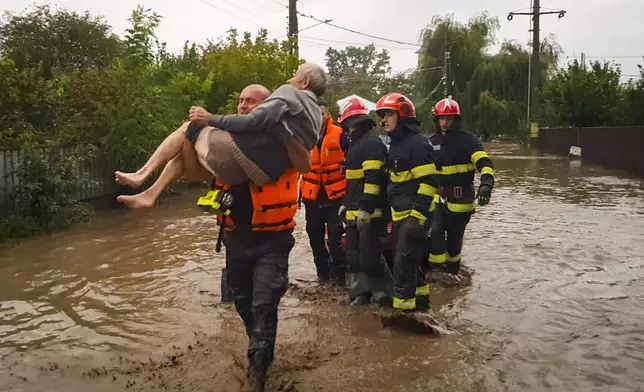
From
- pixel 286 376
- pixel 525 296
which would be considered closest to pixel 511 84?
pixel 525 296

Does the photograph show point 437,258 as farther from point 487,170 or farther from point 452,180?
point 487,170

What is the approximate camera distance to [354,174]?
6316 millimetres

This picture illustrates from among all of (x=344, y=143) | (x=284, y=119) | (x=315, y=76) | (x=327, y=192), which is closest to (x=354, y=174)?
(x=327, y=192)

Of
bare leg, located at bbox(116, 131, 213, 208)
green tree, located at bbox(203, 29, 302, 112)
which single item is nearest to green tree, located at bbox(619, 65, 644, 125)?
green tree, located at bbox(203, 29, 302, 112)

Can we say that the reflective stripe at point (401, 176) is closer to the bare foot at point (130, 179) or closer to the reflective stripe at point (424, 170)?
the reflective stripe at point (424, 170)

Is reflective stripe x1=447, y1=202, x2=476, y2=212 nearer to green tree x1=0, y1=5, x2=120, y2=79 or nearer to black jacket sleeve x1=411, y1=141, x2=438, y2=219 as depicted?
black jacket sleeve x1=411, y1=141, x2=438, y2=219

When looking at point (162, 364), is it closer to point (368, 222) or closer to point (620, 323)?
point (368, 222)

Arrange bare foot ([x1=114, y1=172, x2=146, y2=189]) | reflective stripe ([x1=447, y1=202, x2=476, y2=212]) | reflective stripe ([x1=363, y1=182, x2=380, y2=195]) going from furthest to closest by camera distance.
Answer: reflective stripe ([x1=447, y1=202, x2=476, y2=212]) → reflective stripe ([x1=363, y1=182, x2=380, y2=195]) → bare foot ([x1=114, y1=172, x2=146, y2=189])

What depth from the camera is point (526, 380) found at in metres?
4.42

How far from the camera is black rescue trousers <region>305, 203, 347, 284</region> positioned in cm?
699

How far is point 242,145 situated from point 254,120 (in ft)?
0.57

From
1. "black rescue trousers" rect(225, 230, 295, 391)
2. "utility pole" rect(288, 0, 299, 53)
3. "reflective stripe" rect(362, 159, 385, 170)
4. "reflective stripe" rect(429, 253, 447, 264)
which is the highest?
"utility pole" rect(288, 0, 299, 53)

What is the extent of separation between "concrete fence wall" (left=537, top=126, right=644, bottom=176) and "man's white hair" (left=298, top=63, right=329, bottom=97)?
57.4 ft

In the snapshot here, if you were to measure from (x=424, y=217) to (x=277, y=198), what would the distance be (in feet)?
6.33
